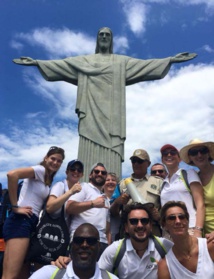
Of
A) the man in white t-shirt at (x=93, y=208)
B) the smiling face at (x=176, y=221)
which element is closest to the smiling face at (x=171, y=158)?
the man in white t-shirt at (x=93, y=208)

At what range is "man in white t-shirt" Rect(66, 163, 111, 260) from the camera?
10.7ft

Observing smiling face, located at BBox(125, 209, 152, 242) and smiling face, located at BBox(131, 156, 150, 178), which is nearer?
smiling face, located at BBox(125, 209, 152, 242)

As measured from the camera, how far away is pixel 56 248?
3129mm

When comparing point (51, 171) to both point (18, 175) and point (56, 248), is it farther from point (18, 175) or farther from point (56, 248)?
point (56, 248)

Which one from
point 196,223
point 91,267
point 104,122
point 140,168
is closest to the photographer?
point 91,267

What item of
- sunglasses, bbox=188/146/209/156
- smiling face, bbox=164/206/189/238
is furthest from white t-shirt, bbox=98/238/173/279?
sunglasses, bbox=188/146/209/156

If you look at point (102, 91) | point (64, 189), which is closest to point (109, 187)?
point (64, 189)

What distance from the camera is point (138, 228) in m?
2.85

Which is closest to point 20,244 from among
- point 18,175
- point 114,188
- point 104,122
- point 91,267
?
point 18,175

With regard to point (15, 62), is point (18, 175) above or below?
below

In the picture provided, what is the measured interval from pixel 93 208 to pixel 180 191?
3.09 feet

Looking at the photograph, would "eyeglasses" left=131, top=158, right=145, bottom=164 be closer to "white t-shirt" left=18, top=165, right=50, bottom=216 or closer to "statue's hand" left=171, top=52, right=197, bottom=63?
"white t-shirt" left=18, top=165, right=50, bottom=216

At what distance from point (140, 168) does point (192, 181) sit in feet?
2.61

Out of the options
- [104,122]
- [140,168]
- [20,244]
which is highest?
[104,122]
